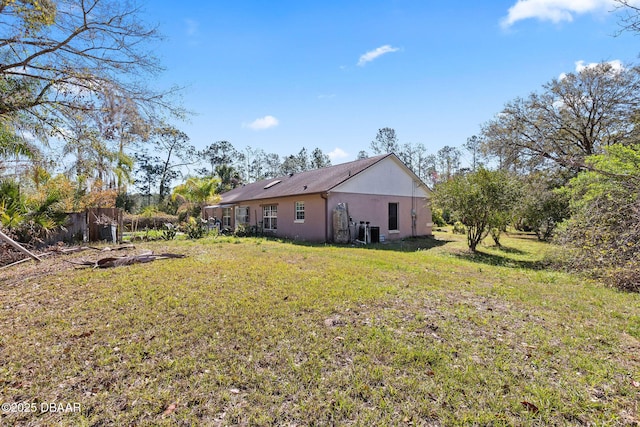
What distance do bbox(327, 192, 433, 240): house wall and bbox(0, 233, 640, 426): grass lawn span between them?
9.54 metres

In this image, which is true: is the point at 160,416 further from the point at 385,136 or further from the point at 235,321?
the point at 385,136

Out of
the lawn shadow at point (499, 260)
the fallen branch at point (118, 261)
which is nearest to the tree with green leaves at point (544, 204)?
the lawn shadow at point (499, 260)

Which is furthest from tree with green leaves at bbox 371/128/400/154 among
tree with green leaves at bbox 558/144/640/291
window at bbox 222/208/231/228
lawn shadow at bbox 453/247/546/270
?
tree with green leaves at bbox 558/144/640/291

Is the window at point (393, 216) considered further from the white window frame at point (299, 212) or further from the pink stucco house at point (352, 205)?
the white window frame at point (299, 212)

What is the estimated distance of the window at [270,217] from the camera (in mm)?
19250

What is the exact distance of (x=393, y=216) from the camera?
17938 millimetres

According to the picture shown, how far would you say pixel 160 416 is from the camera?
2.57m

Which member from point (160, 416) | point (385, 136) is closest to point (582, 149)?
point (160, 416)

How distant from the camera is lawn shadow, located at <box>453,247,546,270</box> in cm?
1027

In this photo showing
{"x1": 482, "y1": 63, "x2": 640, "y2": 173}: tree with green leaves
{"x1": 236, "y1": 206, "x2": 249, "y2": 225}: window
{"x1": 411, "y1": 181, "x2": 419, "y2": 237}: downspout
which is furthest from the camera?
{"x1": 236, "y1": 206, "x2": 249, "y2": 225}: window

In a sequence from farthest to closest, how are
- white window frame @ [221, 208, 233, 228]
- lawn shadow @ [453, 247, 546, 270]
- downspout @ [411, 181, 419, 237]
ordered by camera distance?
white window frame @ [221, 208, 233, 228] < downspout @ [411, 181, 419, 237] < lawn shadow @ [453, 247, 546, 270]

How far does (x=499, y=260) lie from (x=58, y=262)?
14.1 meters

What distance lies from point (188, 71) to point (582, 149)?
72.1 ft

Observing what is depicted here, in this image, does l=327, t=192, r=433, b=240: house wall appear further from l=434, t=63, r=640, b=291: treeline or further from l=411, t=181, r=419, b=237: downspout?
l=434, t=63, r=640, b=291: treeline
